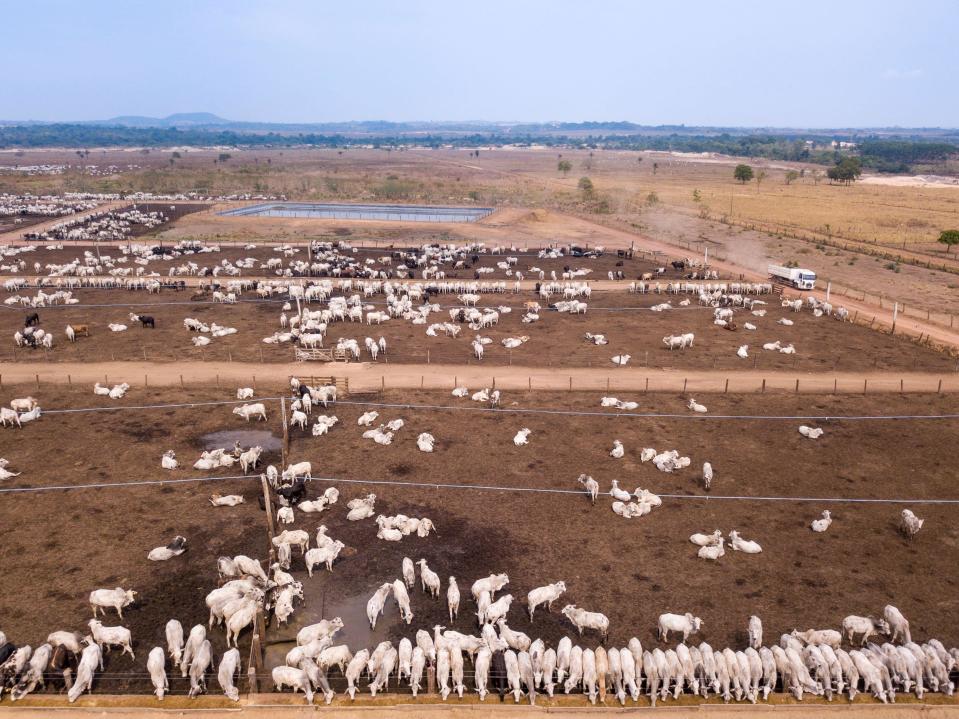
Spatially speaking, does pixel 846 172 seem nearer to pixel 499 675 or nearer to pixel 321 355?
pixel 321 355

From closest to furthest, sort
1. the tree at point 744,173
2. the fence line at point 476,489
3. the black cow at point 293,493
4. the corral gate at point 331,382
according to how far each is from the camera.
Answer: the black cow at point 293,493 < the fence line at point 476,489 < the corral gate at point 331,382 < the tree at point 744,173

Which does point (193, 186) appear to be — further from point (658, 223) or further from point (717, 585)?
point (717, 585)

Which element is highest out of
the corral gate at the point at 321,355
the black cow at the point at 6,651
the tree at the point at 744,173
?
the tree at the point at 744,173

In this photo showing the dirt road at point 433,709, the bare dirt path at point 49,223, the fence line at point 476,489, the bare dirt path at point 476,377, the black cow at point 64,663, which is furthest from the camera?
the bare dirt path at point 49,223

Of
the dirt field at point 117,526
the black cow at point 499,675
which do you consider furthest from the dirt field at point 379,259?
the black cow at point 499,675

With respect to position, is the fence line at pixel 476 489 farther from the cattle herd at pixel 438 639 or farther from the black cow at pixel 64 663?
the black cow at pixel 64 663

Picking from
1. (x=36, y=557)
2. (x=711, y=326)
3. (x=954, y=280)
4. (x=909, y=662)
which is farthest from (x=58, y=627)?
(x=954, y=280)

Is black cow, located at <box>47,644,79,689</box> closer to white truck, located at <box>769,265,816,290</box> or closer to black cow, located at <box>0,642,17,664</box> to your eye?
black cow, located at <box>0,642,17,664</box>
